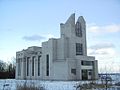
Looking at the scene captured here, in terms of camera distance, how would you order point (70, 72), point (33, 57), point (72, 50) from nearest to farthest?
point (70, 72) → point (72, 50) → point (33, 57)

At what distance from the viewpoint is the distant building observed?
8106cm

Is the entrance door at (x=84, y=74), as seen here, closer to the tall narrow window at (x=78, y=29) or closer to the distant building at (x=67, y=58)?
the distant building at (x=67, y=58)

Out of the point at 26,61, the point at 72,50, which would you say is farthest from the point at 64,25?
the point at 26,61

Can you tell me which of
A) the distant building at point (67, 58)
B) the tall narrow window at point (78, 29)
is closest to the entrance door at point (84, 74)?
the distant building at point (67, 58)

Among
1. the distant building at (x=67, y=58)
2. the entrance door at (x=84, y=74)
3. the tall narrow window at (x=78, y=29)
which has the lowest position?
the entrance door at (x=84, y=74)

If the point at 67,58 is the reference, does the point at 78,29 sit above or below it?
above

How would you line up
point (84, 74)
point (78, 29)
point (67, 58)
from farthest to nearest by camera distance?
point (78, 29) → point (84, 74) → point (67, 58)

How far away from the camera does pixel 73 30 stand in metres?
88.5

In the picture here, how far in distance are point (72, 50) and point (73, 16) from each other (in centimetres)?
1313

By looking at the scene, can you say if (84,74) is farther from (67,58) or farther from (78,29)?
(78,29)

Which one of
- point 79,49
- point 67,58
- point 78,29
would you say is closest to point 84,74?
point 67,58

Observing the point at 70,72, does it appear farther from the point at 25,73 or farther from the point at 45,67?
the point at 25,73

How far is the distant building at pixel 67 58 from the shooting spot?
3191 inches

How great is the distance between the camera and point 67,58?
80875mm
